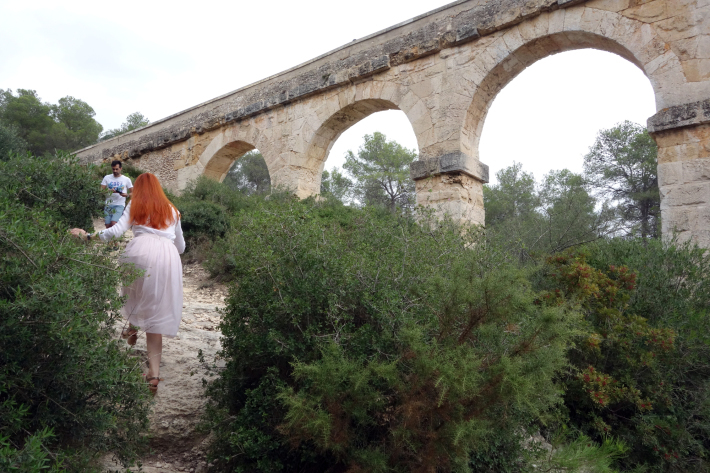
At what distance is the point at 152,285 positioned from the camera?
320 cm

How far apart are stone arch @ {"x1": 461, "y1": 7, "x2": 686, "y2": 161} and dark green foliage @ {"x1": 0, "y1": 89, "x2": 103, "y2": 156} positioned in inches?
756

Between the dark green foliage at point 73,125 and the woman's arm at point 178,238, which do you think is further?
the dark green foliage at point 73,125

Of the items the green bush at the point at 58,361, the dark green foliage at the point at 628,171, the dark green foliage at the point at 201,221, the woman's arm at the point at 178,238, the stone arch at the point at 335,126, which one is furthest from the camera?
the dark green foliage at the point at 628,171

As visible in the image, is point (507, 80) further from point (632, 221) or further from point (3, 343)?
point (632, 221)

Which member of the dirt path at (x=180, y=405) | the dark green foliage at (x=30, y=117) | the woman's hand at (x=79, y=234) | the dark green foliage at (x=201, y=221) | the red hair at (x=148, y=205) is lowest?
the dirt path at (x=180, y=405)

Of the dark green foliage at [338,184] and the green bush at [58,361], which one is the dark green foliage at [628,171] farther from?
the green bush at [58,361]

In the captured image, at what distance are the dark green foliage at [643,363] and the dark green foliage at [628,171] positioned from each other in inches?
493

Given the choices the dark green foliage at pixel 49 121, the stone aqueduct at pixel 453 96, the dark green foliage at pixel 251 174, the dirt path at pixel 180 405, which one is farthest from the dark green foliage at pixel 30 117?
the dirt path at pixel 180 405

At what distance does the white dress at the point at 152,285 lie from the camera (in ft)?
10.5

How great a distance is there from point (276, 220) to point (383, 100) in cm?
625

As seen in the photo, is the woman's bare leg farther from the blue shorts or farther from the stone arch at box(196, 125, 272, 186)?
the stone arch at box(196, 125, 272, 186)

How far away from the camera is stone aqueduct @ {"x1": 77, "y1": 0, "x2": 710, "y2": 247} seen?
20.0 feet

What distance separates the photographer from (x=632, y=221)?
1689 cm

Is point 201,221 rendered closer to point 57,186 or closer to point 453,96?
point 453,96
